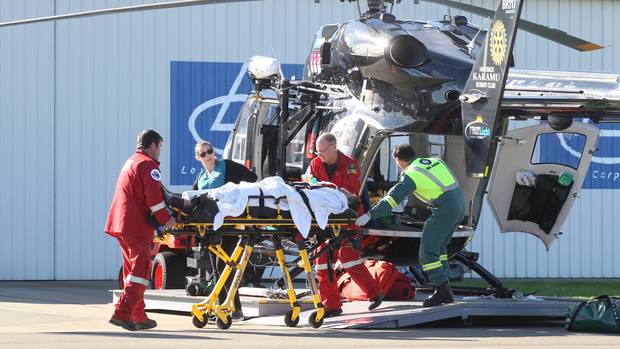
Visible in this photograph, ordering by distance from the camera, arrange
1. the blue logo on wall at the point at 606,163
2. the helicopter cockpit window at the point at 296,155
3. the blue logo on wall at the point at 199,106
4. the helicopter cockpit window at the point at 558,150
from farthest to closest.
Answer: the blue logo on wall at the point at 606,163
the blue logo on wall at the point at 199,106
the helicopter cockpit window at the point at 296,155
the helicopter cockpit window at the point at 558,150

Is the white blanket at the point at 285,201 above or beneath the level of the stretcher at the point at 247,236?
above

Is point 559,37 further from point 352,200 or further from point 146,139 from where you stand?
point 146,139

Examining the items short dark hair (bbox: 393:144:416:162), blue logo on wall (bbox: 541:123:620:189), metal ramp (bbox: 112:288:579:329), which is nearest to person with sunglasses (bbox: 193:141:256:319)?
metal ramp (bbox: 112:288:579:329)

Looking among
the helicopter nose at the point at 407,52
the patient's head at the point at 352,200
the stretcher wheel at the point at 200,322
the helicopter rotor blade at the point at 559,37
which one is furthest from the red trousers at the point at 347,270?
the helicopter rotor blade at the point at 559,37

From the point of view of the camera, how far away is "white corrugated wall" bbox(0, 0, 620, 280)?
20609mm

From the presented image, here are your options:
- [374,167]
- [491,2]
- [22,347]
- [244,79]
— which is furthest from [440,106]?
[491,2]

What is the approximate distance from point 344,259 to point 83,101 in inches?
384

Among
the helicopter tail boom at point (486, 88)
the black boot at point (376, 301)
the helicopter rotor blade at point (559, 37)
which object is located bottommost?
the black boot at point (376, 301)

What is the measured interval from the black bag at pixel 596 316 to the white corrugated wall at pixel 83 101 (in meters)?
10.6

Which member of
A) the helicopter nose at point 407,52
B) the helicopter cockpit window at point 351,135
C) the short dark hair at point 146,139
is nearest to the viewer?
the short dark hair at point 146,139

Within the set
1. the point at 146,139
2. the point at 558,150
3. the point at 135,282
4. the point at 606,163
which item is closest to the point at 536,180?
the point at 558,150

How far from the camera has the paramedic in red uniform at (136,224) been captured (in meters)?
11.1

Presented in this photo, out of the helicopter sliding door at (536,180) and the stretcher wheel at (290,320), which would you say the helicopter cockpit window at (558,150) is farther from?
the stretcher wheel at (290,320)

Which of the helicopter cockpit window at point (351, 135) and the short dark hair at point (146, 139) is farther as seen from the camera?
the helicopter cockpit window at point (351, 135)
